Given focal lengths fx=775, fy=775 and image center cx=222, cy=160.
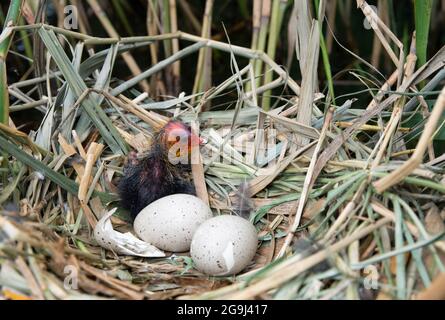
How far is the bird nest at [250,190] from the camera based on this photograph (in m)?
1.91

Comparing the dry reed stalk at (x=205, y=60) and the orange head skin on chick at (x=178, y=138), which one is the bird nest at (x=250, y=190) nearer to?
the orange head skin on chick at (x=178, y=138)

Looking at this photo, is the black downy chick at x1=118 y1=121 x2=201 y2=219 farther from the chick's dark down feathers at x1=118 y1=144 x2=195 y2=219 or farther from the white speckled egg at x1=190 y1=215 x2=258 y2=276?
the white speckled egg at x1=190 y1=215 x2=258 y2=276

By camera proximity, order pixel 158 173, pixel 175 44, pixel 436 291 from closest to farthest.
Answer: pixel 436 291
pixel 158 173
pixel 175 44

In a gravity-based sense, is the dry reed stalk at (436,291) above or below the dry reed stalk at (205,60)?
below

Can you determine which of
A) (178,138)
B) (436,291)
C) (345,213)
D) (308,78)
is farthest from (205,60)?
(436,291)

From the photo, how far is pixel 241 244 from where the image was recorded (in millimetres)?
2176

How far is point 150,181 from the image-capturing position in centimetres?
250

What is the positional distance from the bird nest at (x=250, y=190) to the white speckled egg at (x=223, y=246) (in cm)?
5

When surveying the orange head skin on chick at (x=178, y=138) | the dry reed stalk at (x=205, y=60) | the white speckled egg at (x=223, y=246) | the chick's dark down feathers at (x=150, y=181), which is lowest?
the white speckled egg at (x=223, y=246)

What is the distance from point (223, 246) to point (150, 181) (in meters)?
0.45

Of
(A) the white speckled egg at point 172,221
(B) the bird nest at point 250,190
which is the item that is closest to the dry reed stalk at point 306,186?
(B) the bird nest at point 250,190

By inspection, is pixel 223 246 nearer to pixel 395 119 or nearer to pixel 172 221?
pixel 172 221
